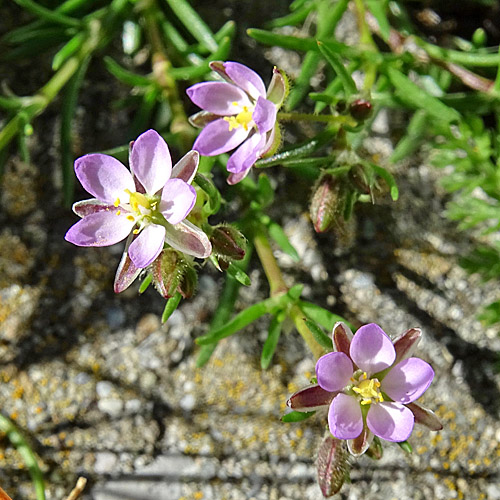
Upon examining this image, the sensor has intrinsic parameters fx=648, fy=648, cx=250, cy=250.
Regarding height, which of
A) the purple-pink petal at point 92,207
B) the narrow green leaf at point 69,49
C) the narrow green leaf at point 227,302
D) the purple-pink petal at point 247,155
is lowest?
the narrow green leaf at point 227,302

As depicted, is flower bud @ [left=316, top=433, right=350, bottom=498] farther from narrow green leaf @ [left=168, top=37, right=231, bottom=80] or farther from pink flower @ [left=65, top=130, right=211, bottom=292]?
narrow green leaf @ [left=168, top=37, right=231, bottom=80]

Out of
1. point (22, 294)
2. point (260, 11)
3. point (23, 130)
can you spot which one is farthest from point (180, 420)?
point (260, 11)

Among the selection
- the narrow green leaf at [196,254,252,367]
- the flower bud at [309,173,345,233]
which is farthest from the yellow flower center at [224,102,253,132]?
the narrow green leaf at [196,254,252,367]

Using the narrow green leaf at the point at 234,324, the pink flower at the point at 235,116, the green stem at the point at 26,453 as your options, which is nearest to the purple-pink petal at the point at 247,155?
the pink flower at the point at 235,116

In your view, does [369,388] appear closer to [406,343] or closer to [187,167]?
[406,343]

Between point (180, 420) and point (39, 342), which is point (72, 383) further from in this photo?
point (180, 420)

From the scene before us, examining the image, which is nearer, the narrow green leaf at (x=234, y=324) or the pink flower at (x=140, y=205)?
the pink flower at (x=140, y=205)

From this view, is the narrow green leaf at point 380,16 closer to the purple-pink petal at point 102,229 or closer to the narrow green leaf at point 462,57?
the narrow green leaf at point 462,57
